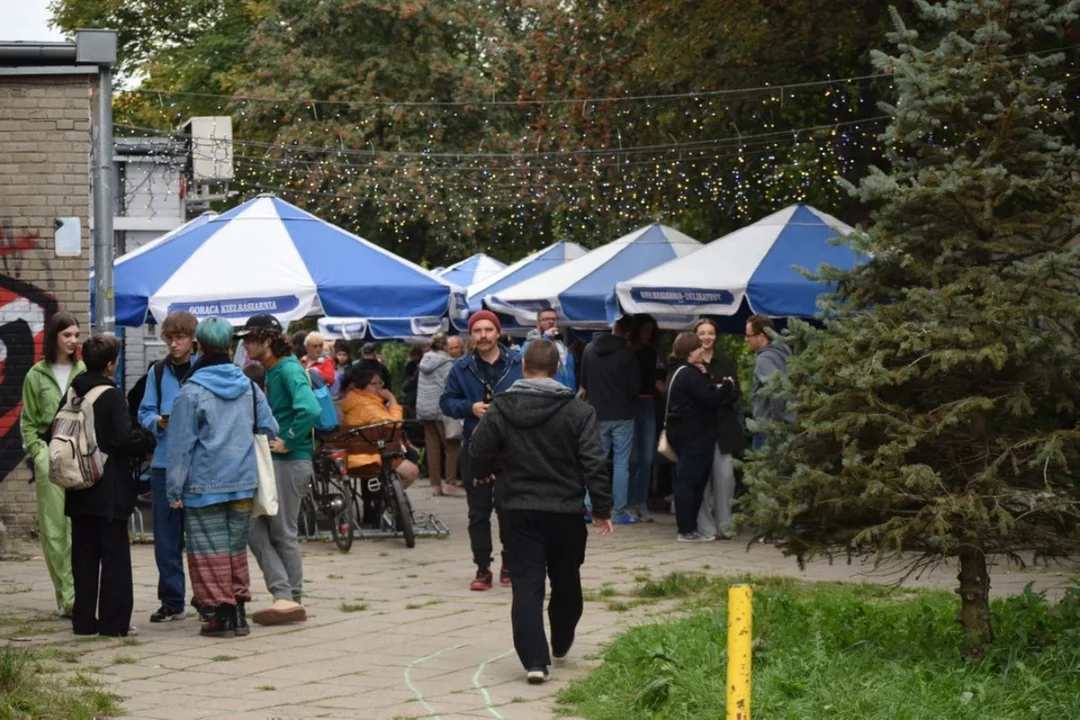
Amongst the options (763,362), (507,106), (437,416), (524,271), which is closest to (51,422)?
(763,362)

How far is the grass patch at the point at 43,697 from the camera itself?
734 cm

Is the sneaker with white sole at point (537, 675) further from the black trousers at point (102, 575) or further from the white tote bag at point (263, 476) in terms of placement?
the black trousers at point (102, 575)

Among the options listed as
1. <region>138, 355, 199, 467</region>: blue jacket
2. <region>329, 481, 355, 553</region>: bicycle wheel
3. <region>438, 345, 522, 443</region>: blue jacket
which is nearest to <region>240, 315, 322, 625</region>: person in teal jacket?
<region>138, 355, 199, 467</region>: blue jacket

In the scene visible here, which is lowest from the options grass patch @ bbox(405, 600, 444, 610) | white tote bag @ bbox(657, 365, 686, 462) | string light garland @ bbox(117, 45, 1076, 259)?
grass patch @ bbox(405, 600, 444, 610)

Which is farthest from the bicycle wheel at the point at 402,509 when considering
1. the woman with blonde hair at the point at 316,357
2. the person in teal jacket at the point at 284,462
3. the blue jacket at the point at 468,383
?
the person in teal jacket at the point at 284,462

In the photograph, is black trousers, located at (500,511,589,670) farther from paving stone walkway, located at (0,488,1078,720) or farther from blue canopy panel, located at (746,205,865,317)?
blue canopy panel, located at (746,205,865,317)

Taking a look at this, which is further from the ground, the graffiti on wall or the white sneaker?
the graffiti on wall

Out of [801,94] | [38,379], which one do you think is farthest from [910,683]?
[801,94]

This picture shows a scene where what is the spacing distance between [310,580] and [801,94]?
10905mm

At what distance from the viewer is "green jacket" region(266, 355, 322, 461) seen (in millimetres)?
10742

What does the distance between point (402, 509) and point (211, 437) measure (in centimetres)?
541

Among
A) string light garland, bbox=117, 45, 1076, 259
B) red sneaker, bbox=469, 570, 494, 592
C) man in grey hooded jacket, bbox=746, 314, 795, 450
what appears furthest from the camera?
string light garland, bbox=117, 45, 1076, 259

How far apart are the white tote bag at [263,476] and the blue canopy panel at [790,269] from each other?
6041 mm

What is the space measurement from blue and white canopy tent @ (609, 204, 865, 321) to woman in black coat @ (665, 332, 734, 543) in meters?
0.51
